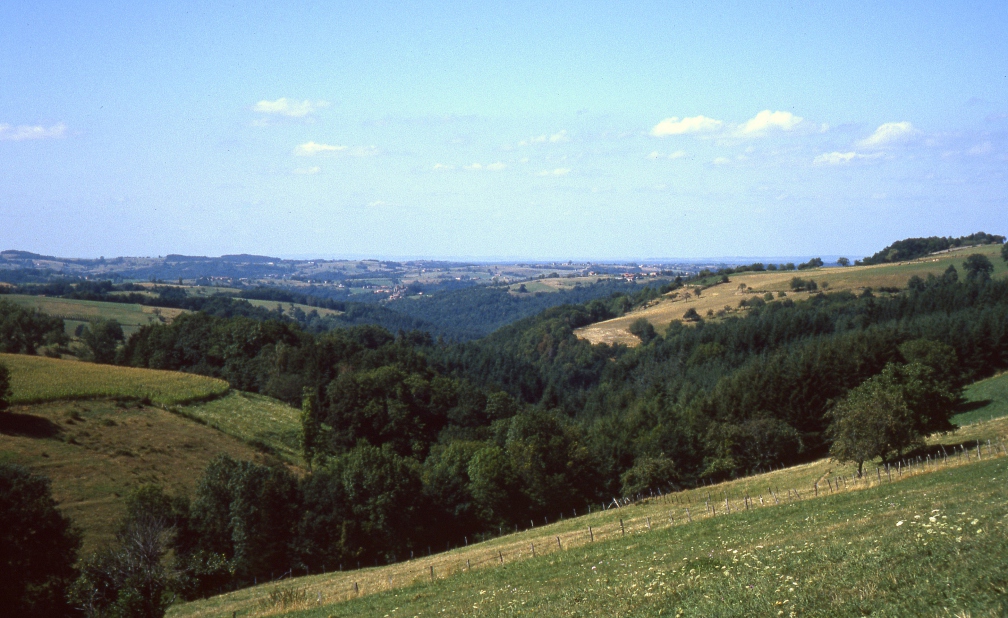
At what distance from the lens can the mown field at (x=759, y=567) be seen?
34.9 feet

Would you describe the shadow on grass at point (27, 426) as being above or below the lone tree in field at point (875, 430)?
below

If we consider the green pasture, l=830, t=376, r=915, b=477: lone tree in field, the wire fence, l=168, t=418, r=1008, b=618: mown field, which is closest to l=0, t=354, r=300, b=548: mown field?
l=168, t=418, r=1008, b=618: mown field

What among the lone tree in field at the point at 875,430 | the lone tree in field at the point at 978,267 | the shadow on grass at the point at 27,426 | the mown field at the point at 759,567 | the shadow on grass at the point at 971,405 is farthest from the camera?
the lone tree in field at the point at 978,267

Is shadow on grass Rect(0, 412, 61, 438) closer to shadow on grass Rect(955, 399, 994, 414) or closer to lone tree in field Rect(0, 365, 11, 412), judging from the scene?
lone tree in field Rect(0, 365, 11, 412)

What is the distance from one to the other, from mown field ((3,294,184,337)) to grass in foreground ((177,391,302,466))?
207 ft

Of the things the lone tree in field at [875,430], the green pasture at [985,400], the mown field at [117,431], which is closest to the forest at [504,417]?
the lone tree in field at [875,430]

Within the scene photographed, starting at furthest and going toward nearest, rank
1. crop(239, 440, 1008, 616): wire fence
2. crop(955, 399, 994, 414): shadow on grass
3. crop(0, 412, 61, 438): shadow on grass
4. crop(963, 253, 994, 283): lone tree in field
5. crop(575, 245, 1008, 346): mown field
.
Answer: crop(575, 245, 1008, 346): mown field < crop(963, 253, 994, 283): lone tree in field < crop(955, 399, 994, 414): shadow on grass < crop(0, 412, 61, 438): shadow on grass < crop(239, 440, 1008, 616): wire fence

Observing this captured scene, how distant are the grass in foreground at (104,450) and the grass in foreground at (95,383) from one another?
1961 mm

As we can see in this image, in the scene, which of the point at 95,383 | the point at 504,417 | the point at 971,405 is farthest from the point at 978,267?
the point at 95,383

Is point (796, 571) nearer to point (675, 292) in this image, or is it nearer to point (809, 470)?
point (809, 470)

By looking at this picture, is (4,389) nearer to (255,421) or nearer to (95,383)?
(95,383)

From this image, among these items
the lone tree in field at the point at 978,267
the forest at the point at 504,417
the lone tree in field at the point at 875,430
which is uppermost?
the lone tree in field at the point at 978,267

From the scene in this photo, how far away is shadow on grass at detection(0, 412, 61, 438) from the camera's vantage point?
2000 inches

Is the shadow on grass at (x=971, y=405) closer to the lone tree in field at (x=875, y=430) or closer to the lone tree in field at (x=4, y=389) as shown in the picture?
the lone tree in field at (x=875, y=430)
